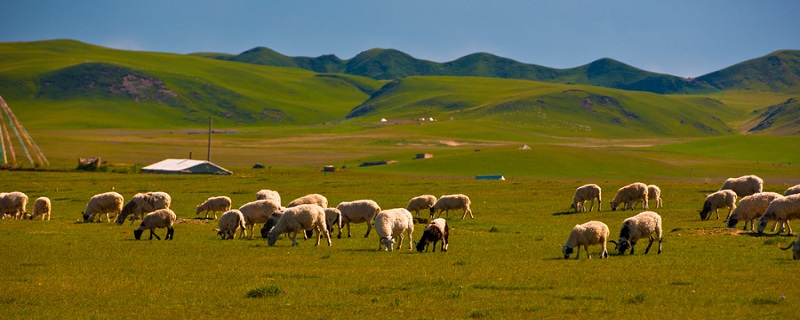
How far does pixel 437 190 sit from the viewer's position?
62.4 metres

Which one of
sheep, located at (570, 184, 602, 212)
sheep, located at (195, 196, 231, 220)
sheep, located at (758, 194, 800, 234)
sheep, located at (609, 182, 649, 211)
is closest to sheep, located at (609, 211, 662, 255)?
sheep, located at (758, 194, 800, 234)

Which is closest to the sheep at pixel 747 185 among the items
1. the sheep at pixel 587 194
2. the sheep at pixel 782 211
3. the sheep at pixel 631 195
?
the sheep at pixel 631 195

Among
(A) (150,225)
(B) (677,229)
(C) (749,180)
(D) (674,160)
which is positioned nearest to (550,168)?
(D) (674,160)

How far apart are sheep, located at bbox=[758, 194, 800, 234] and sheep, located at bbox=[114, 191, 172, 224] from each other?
2672 cm

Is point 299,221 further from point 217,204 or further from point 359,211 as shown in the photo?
point 217,204

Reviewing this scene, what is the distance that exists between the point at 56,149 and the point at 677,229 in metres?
145

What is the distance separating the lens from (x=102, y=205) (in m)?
38.8

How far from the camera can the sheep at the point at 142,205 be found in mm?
37594

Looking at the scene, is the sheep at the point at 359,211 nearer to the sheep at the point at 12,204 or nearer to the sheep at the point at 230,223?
the sheep at the point at 230,223

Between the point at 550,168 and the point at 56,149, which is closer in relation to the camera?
the point at 550,168

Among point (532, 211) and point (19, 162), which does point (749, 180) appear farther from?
point (19, 162)

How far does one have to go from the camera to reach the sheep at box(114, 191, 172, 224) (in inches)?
1480

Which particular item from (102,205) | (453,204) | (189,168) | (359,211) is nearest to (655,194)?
(453,204)

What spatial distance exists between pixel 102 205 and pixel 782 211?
3057 cm
